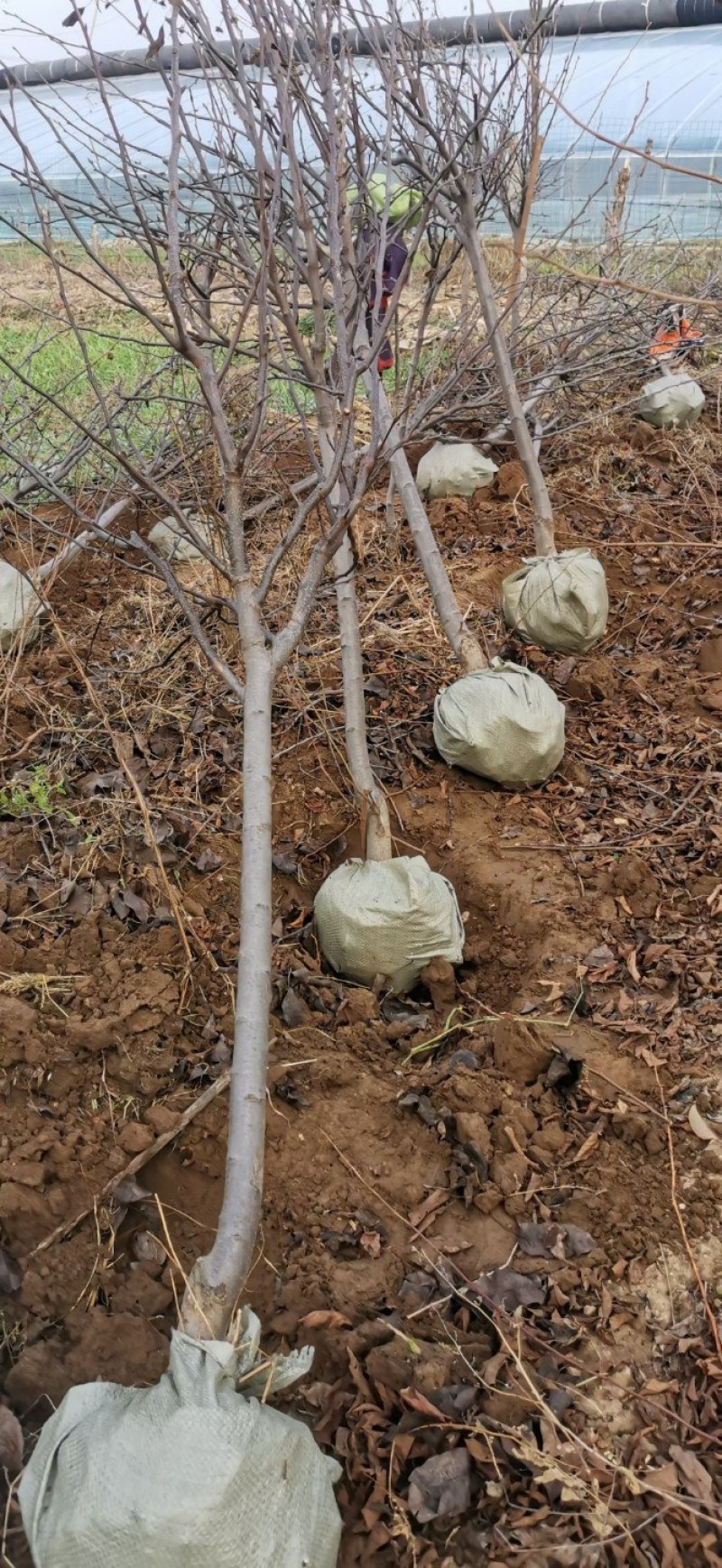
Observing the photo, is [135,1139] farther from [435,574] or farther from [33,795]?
[435,574]

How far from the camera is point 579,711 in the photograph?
13.1 ft

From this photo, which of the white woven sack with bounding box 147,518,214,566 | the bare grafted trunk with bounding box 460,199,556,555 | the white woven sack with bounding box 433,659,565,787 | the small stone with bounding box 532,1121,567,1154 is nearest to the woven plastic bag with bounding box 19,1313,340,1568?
the small stone with bounding box 532,1121,567,1154

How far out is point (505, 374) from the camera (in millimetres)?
3994

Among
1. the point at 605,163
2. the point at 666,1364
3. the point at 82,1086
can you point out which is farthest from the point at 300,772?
the point at 605,163

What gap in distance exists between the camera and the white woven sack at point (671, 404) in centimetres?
637

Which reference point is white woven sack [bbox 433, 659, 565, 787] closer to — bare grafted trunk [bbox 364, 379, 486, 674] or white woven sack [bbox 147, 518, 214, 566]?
bare grafted trunk [bbox 364, 379, 486, 674]

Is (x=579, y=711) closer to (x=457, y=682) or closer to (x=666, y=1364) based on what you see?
(x=457, y=682)

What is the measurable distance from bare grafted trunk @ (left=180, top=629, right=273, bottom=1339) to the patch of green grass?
1319 mm

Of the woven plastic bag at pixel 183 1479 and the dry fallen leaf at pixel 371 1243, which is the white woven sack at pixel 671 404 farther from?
the woven plastic bag at pixel 183 1479

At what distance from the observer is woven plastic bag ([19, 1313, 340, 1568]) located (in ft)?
4.43

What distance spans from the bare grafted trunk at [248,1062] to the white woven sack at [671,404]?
5187 mm

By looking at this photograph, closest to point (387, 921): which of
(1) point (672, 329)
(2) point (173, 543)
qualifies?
(2) point (173, 543)

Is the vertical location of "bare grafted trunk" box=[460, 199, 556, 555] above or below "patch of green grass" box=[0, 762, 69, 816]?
above

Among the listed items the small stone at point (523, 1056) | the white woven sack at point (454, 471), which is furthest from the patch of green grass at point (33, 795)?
the white woven sack at point (454, 471)
